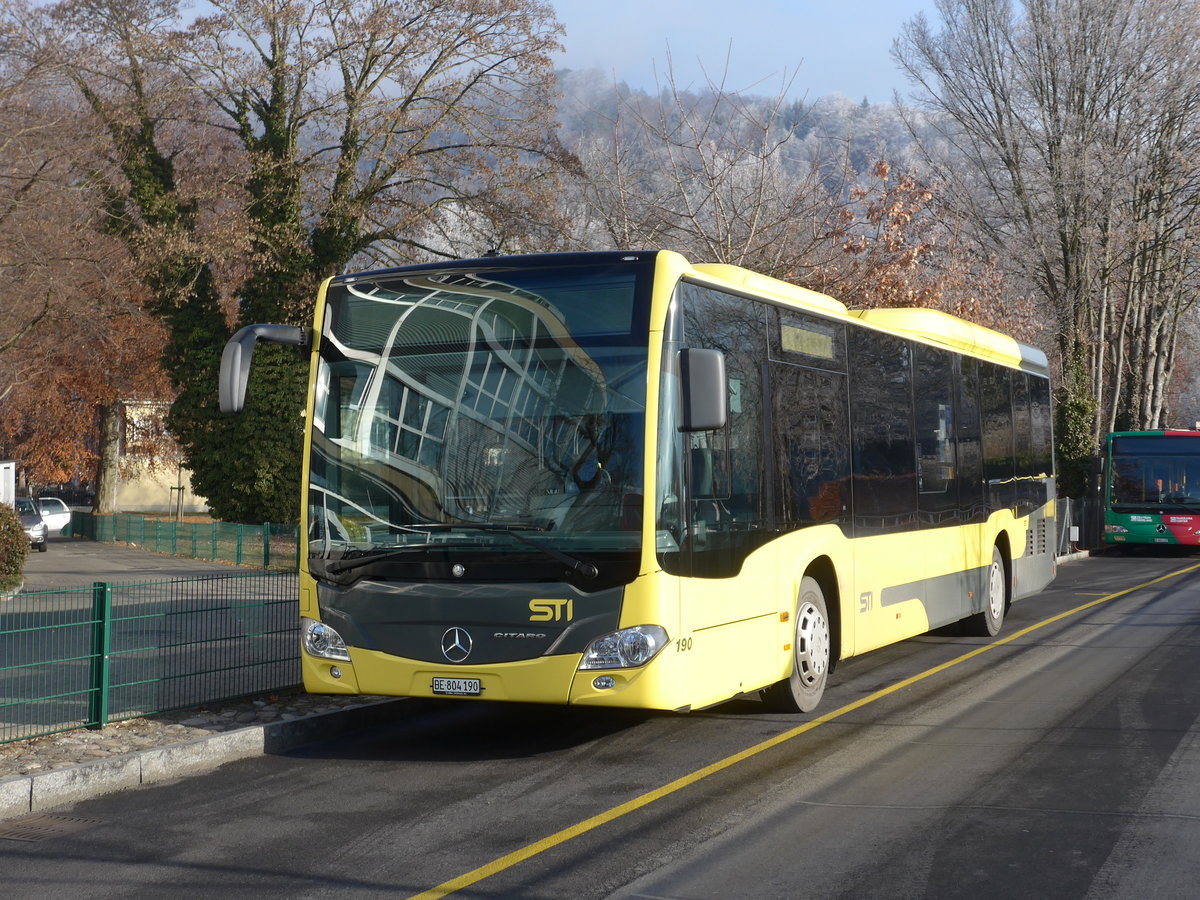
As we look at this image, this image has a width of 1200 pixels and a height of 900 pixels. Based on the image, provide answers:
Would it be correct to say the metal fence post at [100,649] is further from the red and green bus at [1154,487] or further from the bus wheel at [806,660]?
the red and green bus at [1154,487]

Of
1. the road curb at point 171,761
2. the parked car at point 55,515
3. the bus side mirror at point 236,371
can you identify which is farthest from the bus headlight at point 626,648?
the parked car at point 55,515

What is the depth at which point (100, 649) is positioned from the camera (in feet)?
29.8

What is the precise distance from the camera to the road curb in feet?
23.9

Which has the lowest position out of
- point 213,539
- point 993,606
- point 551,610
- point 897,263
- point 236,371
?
point 993,606

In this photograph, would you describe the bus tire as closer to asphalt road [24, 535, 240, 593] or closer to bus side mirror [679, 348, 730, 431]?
bus side mirror [679, 348, 730, 431]

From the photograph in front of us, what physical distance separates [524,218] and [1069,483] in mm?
19551

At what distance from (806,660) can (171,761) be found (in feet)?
14.9

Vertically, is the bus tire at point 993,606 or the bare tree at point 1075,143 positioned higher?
the bare tree at point 1075,143

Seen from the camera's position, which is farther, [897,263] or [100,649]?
[897,263]

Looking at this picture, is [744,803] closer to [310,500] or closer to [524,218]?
[310,500]

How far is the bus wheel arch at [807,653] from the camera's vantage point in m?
9.55

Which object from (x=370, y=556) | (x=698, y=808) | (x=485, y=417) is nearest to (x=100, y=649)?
(x=370, y=556)

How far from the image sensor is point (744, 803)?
7004mm

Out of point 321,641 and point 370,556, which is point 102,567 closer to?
point 321,641
